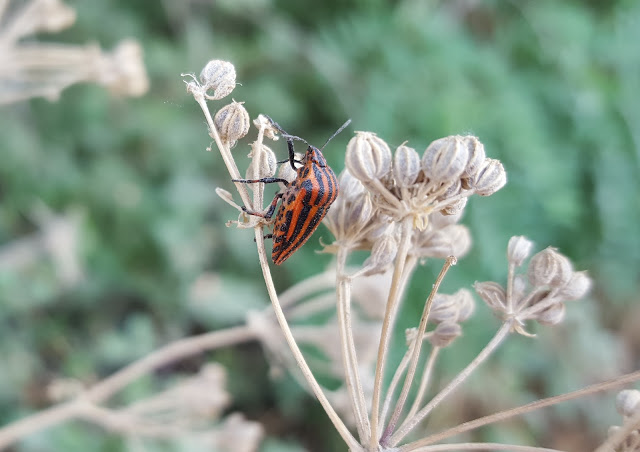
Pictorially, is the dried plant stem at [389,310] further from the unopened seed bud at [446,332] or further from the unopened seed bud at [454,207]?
the unopened seed bud at [446,332]

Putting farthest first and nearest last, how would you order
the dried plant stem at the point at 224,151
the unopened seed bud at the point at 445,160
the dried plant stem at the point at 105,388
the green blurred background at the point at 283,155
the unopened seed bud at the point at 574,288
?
the green blurred background at the point at 283,155
the dried plant stem at the point at 105,388
the unopened seed bud at the point at 574,288
the dried plant stem at the point at 224,151
the unopened seed bud at the point at 445,160

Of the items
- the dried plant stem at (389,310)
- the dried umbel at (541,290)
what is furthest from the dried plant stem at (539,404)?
the dried umbel at (541,290)

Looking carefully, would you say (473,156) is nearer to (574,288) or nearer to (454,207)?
(454,207)

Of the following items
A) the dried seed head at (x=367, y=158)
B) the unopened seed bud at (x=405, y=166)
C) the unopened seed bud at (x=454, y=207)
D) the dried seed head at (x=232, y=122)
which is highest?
the dried seed head at (x=232, y=122)

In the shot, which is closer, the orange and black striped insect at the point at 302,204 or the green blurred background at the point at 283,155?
the orange and black striped insect at the point at 302,204

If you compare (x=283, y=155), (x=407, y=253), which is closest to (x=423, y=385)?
(x=407, y=253)

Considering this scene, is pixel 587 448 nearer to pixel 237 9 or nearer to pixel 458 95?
pixel 458 95

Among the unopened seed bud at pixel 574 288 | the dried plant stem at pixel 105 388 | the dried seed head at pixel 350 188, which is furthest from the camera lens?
the dried plant stem at pixel 105 388
